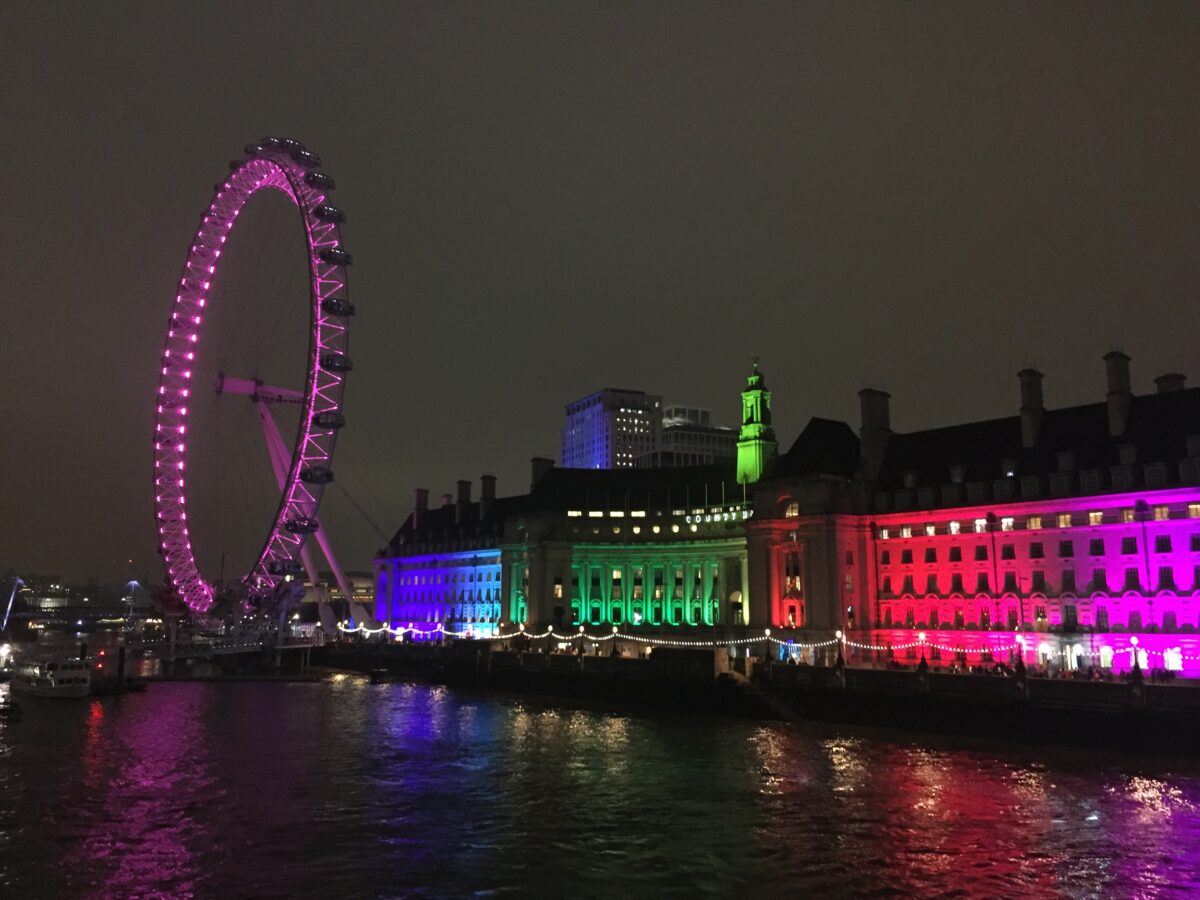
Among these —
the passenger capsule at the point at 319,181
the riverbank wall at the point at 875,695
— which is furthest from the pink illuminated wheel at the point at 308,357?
the riverbank wall at the point at 875,695

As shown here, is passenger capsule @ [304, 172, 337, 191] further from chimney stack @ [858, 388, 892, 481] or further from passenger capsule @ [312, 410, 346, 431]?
chimney stack @ [858, 388, 892, 481]

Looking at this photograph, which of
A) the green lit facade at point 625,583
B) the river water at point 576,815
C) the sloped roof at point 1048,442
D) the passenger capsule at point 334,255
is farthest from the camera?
the green lit facade at point 625,583

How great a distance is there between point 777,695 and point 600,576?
65.5 metres

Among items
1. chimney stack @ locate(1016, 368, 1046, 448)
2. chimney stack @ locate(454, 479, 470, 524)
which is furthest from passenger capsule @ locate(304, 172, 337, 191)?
chimney stack @ locate(454, 479, 470, 524)

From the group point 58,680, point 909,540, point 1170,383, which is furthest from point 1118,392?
point 58,680

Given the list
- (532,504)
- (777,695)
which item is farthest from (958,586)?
(532,504)

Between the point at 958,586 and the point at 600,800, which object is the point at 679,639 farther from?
the point at 600,800

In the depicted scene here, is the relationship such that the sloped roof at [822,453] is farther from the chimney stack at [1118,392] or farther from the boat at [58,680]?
the boat at [58,680]

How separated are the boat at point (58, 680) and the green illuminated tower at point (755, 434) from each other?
253ft

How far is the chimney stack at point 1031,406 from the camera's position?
93.6 meters

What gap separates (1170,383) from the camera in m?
87.2

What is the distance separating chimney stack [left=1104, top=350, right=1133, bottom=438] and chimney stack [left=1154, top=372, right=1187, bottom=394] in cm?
265

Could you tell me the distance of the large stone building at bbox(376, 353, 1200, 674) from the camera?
8081cm

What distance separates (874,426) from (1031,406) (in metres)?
17.1
